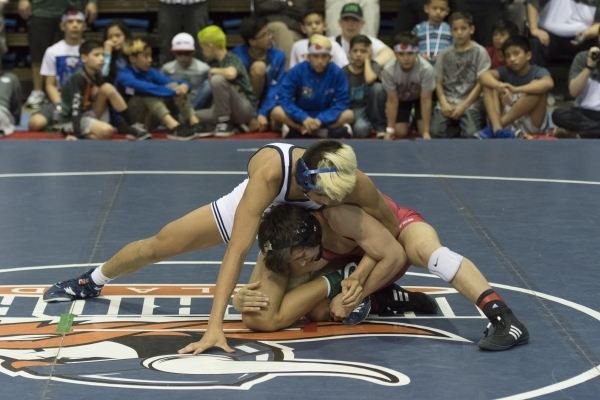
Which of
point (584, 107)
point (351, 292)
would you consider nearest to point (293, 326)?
point (351, 292)

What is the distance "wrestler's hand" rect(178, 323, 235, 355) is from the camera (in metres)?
4.44

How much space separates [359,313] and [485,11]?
720cm

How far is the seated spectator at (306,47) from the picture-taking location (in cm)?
1094

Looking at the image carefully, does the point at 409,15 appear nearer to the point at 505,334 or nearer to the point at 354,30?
the point at 354,30

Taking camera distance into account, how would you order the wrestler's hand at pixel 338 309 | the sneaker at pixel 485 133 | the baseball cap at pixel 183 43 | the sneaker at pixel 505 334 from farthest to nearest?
the baseball cap at pixel 183 43 → the sneaker at pixel 485 133 → the wrestler's hand at pixel 338 309 → the sneaker at pixel 505 334

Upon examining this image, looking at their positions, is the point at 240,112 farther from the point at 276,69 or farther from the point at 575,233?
the point at 575,233

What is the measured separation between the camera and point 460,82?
10625mm

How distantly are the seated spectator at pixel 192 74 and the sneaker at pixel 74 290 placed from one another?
18.8ft

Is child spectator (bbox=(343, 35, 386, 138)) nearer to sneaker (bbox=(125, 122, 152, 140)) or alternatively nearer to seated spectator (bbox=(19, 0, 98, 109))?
sneaker (bbox=(125, 122, 152, 140))

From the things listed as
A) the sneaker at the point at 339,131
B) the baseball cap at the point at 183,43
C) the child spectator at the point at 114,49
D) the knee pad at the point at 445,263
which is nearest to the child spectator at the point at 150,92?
the child spectator at the point at 114,49

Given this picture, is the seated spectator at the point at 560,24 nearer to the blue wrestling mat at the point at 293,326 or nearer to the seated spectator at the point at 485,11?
the seated spectator at the point at 485,11

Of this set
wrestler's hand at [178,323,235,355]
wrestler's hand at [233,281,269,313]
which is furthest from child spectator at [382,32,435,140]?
wrestler's hand at [178,323,235,355]

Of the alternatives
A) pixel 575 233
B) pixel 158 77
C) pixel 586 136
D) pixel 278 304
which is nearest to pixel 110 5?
pixel 158 77

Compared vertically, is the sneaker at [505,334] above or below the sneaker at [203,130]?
above
